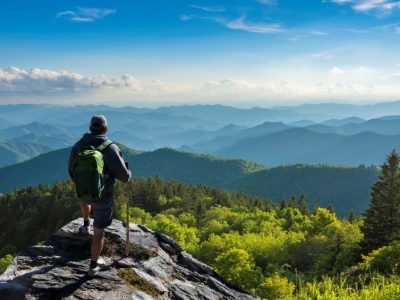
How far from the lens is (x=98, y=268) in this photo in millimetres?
11094

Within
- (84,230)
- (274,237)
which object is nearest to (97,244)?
(84,230)

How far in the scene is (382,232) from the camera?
145 feet

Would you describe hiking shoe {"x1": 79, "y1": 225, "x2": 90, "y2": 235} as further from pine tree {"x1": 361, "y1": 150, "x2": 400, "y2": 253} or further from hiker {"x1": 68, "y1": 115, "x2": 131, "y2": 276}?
pine tree {"x1": 361, "y1": 150, "x2": 400, "y2": 253}

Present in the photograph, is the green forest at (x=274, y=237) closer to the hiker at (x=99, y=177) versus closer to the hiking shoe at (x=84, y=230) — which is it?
the hiker at (x=99, y=177)

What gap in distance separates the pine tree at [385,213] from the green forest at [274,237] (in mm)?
102

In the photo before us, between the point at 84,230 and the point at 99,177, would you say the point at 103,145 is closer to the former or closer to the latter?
the point at 99,177

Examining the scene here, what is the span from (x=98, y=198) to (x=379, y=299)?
23.9ft

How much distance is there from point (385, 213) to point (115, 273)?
134 feet

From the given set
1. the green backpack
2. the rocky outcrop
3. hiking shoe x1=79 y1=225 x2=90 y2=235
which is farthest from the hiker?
hiking shoe x1=79 y1=225 x2=90 y2=235

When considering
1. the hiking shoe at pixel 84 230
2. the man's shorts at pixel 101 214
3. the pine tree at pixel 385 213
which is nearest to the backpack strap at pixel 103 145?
the man's shorts at pixel 101 214

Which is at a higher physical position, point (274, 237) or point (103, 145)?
point (103, 145)

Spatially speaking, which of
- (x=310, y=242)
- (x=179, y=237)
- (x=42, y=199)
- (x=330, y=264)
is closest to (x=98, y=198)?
(x=330, y=264)

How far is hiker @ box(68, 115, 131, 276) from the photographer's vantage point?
35.3ft

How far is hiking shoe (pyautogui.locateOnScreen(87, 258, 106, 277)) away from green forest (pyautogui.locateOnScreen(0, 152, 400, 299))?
206 inches
